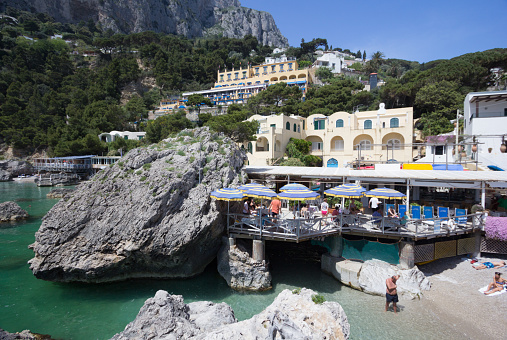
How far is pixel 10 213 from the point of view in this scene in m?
24.7

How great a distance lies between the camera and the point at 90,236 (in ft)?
40.2

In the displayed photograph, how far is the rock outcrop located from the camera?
80.0 feet

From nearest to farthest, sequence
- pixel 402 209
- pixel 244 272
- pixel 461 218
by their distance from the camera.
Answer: pixel 244 272 → pixel 461 218 → pixel 402 209

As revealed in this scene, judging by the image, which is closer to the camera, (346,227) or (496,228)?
(496,228)

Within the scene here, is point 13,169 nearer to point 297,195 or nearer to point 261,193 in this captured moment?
point 261,193

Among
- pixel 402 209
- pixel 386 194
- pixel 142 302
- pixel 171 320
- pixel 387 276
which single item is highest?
pixel 386 194

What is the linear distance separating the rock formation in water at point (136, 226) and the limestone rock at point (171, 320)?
14.6 feet

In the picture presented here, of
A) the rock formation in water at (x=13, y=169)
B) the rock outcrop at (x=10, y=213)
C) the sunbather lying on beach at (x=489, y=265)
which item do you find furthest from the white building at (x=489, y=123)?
the rock formation in water at (x=13, y=169)

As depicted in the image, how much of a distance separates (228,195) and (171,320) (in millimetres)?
5874

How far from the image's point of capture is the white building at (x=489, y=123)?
2231 cm

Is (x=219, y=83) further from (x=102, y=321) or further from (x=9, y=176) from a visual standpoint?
(x=102, y=321)

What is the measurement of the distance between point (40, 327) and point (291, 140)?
3415 cm

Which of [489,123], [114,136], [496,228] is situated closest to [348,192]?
[496,228]

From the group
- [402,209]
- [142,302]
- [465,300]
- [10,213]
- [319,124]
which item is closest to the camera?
[465,300]
